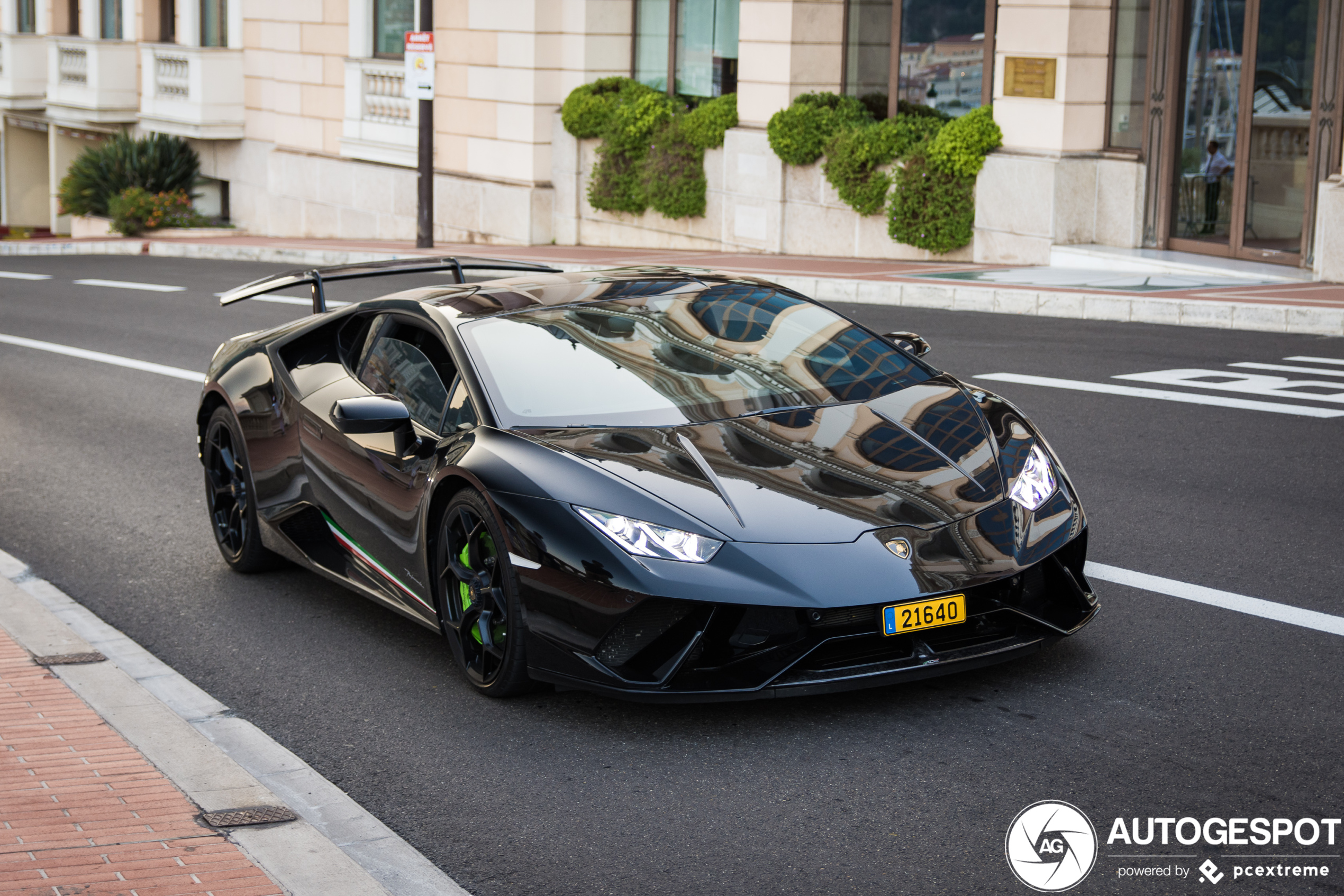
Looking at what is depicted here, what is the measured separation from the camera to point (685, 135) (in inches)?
894

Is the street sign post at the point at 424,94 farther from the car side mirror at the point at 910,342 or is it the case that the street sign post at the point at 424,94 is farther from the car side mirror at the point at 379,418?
the car side mirror at the point at 379,418

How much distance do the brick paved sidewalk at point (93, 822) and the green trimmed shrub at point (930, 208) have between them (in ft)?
49.1

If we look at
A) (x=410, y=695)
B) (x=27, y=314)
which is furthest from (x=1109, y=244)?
(x=410, y=695)

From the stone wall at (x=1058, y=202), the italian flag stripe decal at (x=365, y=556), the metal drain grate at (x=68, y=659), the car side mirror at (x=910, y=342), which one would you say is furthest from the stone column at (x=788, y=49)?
the metal drain grate at (x=68, y=659)

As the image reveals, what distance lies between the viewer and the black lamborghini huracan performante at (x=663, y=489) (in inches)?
189

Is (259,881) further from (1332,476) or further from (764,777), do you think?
(1332,476)

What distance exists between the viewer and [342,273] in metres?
7.28

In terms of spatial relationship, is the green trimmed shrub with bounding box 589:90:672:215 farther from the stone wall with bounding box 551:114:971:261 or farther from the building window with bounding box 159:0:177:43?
the building window with bounding box 159:0:177:43

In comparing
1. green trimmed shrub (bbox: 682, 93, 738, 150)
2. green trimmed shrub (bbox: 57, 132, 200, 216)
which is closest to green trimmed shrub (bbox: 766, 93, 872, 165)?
green trimmed shrub (bbox: 682, 93, 738, 150)

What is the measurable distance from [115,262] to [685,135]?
32.0 feet

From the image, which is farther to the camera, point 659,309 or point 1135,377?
point 1135,377

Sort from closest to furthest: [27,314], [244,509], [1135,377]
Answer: [244,509] → [1135,377] → [27,314]

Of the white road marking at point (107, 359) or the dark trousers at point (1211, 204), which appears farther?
the dark trousers at point (1211, 204)

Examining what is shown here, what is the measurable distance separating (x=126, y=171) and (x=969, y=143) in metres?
21.3
